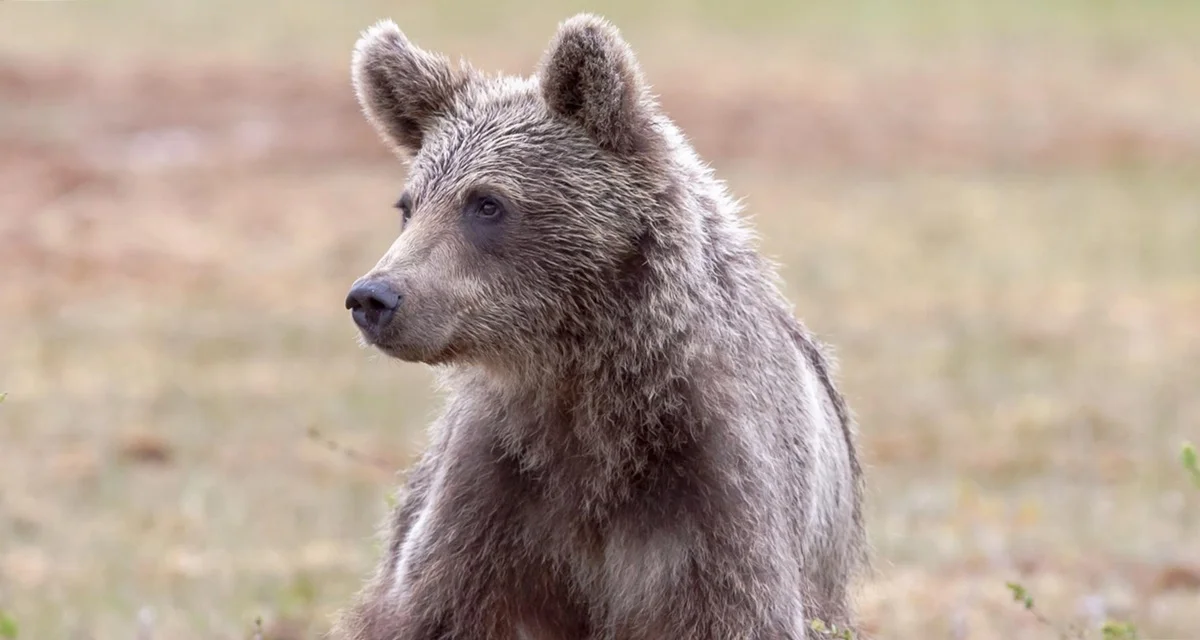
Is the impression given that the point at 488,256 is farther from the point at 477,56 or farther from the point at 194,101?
the point at 477,56

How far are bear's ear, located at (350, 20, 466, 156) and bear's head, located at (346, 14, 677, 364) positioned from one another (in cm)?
24

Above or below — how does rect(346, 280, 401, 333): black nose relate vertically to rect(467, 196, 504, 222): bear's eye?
below

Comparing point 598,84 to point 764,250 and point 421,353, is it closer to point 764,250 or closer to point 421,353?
point 421,353

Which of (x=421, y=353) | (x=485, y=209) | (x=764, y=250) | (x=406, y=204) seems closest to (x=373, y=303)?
(x=421, y=353)

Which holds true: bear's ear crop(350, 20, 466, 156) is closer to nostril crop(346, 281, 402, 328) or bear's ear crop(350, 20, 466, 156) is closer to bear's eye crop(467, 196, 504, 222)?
bear's eye crop(467, 196, 504, 222)

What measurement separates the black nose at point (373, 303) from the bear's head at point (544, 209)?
0.52 ft

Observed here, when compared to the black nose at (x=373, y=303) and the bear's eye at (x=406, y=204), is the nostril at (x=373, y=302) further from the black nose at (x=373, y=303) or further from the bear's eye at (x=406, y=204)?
the bear's eye at (x=406, y=204)

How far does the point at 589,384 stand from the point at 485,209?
1.97 ft

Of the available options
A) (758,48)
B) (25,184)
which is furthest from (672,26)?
(25,184)

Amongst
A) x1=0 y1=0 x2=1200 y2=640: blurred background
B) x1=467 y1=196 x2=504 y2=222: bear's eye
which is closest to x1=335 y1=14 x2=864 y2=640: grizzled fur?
x1=467 y1=196 x2=504 y2=222: bear's eye

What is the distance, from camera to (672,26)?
112 ft

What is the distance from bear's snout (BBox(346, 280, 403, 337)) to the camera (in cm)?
494

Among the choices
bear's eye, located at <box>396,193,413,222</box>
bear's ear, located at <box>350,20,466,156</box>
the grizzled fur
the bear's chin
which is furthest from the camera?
bear's ear, located at <box>350,20,466,156</box>

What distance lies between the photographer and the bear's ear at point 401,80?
5.70 m
